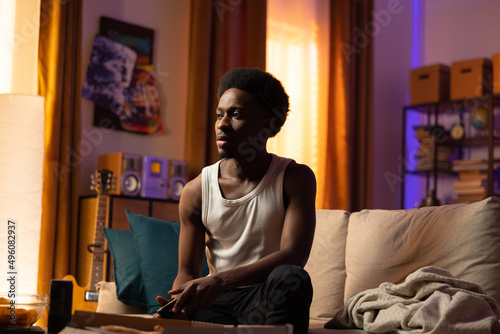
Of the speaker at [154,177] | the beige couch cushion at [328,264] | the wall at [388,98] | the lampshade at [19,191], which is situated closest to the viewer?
the beige couch cushion at [328,264]

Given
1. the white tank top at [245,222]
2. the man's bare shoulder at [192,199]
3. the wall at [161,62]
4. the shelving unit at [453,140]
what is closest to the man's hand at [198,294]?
the white tank top at [245,222]

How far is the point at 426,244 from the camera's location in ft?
7.47

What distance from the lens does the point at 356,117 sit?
5344mm

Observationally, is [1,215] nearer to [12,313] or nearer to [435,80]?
[12,313]

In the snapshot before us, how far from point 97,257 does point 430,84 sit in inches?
121

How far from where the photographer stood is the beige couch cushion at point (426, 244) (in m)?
2.14

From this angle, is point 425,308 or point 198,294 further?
point 425,308

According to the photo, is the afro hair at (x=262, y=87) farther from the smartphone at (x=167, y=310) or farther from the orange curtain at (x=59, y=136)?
the orange curtain at (x=59, y=136)

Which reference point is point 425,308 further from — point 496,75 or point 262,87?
point 496,75

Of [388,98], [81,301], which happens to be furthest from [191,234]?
[388,98]

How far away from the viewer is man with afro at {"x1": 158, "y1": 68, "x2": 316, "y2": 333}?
6.10 ft

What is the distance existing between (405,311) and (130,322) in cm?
81

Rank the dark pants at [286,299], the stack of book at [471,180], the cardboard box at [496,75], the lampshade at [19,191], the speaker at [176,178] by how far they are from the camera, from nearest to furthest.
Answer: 1. the dark pants at [286,299]
2. the lampshade at [19,191]
3. the speaker at [176,178]
4. the cardboard box at [496,75]
5. the stack of book at [471,180]

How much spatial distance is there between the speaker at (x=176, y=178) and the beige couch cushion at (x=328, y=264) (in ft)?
5.07
